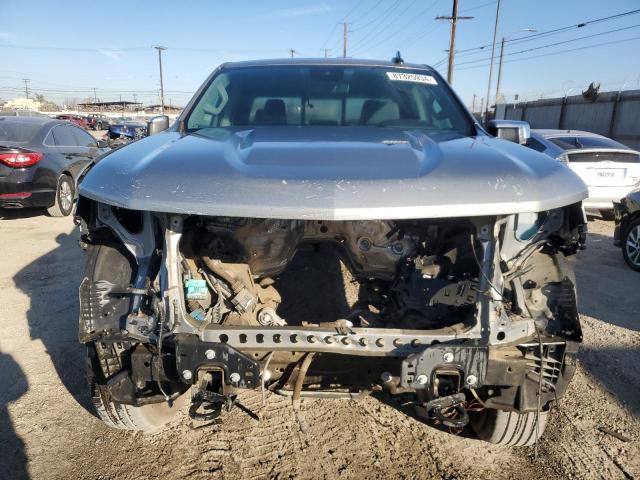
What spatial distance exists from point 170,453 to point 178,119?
6.45 feet

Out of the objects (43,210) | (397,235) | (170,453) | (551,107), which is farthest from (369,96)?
(551,107)

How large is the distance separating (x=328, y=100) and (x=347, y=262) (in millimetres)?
1104

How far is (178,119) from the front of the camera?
2951 millimetres

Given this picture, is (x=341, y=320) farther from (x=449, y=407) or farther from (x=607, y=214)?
(x=607, y=214)

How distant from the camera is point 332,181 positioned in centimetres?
168

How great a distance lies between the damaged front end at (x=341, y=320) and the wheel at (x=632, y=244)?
444 centimetres

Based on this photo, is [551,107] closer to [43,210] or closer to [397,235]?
[43,210]

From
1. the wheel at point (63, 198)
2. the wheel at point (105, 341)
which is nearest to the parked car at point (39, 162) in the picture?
the wheel at point (63, 198)

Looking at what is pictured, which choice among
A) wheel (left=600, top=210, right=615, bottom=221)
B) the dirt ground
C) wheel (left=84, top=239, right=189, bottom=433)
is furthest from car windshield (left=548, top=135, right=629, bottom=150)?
wheel (left=84, top=239, right=189, bottom=433)

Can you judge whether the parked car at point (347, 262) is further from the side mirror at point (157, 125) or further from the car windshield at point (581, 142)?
the car windshield at point (581, 142)

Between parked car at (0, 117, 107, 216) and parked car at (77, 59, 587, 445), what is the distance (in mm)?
5932

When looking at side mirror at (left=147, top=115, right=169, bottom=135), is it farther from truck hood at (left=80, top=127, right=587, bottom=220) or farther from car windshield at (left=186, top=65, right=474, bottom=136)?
truck hood at (left=80, top=127, right=587, bottom=220)

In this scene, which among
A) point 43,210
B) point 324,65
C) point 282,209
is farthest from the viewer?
point 43,210

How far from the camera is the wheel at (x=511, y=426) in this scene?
2.39 metres
